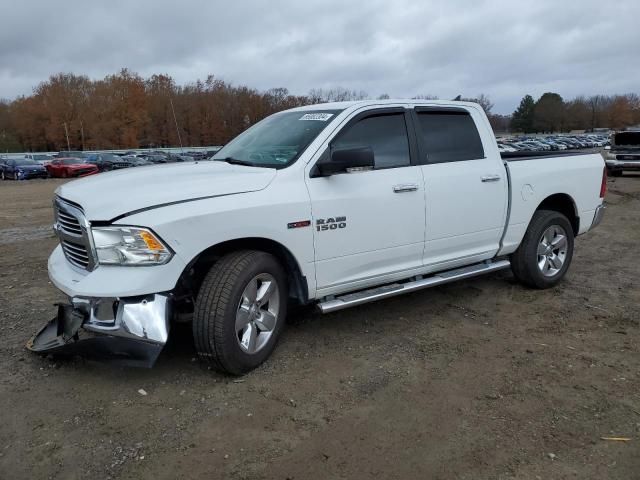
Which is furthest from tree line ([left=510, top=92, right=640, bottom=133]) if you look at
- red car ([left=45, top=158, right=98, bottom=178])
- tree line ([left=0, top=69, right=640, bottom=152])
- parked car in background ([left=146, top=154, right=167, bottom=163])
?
red car ([left=45, top=158, right=98, bottom=178])

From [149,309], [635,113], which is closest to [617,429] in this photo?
[149,309]

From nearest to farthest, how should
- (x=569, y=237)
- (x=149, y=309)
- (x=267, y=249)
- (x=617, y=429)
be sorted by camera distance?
(x=617, y=429) < (x=149, y=309) < (x=267, y=249) < (x=569, y=237)

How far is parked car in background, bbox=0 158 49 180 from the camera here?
34094 mm

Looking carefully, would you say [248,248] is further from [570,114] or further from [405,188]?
[570,114]

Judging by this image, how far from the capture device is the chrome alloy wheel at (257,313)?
369 centimetres

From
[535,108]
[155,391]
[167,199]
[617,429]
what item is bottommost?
[617,429]

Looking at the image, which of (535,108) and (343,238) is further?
(535,108)

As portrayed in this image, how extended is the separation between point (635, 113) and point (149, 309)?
156 m

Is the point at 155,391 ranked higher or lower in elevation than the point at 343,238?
lower

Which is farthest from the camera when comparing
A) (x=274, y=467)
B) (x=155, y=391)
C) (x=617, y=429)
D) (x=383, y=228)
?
(x=383, y=228)

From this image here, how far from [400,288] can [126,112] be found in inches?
3762

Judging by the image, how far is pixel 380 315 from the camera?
5.05m

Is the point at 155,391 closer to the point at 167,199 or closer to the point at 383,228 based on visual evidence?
the point at 167,199

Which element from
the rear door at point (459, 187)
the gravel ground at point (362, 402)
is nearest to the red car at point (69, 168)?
the gravel ground at point (362, 402)
